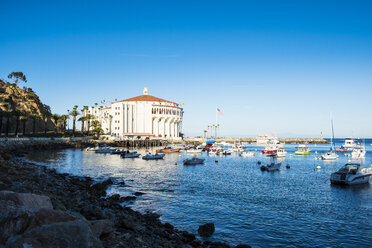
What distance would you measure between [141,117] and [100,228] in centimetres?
11648

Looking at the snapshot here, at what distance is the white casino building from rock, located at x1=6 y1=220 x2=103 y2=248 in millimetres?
117370

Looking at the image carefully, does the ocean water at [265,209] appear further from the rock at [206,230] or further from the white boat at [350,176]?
the white boat at [350,176]

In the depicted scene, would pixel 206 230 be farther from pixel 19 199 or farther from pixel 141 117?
pixel 141 117

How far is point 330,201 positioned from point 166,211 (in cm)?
1588

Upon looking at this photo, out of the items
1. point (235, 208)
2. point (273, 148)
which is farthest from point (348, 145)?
point (235, 208)

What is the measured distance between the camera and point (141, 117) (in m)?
124

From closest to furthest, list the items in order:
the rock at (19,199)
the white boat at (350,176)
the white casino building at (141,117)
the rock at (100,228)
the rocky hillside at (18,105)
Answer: the rock at (19,199), the rock at (100,228), the white boat at (350,176), the rocky hillside at (18,105), the white casino building at (141,117)

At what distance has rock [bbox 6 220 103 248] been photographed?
5.54 meters

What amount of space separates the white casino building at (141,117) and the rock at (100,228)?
373 ft

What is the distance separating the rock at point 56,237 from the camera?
18.2ft

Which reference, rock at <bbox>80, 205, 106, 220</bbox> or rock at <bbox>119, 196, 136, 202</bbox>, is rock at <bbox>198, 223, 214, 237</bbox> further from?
rock at <bbox>119, 196, 136, 202</bbox>

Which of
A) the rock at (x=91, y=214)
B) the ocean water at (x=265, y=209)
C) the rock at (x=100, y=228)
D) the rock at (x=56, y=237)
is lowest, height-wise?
the ocean water at (x=265, y=209)

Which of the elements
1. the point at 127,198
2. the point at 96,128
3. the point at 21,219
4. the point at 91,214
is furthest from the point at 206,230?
the point at 96,128

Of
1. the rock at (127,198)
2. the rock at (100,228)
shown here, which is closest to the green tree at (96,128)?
the rock at (127,198)
